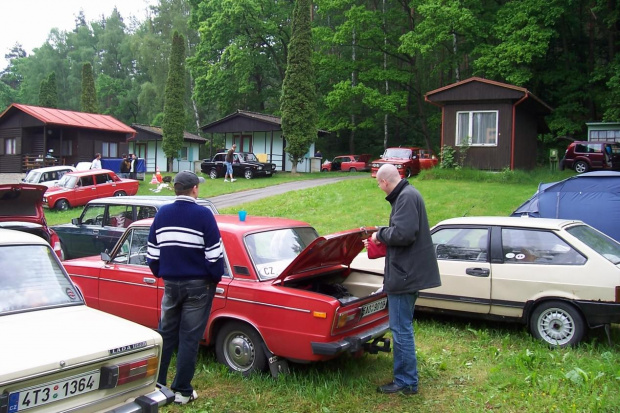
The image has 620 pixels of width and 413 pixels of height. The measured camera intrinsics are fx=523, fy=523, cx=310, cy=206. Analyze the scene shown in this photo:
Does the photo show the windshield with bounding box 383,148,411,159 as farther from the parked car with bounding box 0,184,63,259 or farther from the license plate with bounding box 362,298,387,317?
the license plate with bounding box 362,298,387,317

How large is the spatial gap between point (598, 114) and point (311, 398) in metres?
33.6

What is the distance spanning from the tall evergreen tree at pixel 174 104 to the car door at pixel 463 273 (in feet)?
96.1

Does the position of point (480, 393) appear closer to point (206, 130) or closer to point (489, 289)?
point (489, 289)

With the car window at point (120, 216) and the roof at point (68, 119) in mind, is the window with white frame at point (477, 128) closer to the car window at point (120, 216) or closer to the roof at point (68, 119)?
the car window at point (120, 216)

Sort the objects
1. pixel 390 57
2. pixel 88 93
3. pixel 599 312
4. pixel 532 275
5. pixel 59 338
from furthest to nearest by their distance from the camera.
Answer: pixel 88 93 < pixel 390 57 < pixel 532 275 < pixel 599 312 < pixel 59 338

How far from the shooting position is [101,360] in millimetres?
3314

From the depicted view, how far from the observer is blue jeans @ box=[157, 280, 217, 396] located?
4.39 meters

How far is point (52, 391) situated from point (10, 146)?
34.1 meters

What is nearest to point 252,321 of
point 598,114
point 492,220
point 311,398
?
point 311,398

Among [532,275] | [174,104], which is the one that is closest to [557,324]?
[532,275]

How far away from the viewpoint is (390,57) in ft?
136

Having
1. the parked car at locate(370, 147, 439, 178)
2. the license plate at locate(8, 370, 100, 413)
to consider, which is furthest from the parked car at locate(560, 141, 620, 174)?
the license plate at locate(8, 370, 100, 413)

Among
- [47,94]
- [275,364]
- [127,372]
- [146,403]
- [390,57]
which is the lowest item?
[275,364]

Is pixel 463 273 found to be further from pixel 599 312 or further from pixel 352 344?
pixel 352 344
